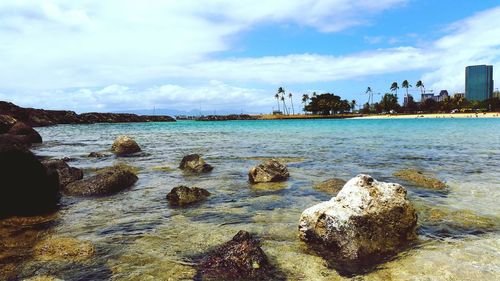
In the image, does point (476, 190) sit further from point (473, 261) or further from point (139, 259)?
point (139, 259)

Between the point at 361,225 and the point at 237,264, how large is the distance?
100 inches

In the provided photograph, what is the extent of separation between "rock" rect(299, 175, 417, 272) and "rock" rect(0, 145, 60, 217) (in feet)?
23.6

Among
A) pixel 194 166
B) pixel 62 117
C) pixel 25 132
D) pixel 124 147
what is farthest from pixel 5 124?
pixel 62 117

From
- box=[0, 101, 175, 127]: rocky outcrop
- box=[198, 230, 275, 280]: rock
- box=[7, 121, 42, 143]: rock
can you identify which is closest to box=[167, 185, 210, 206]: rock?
box=[198, 230, 275, 280]: rock

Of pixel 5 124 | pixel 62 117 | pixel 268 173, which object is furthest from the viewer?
pixel 62 117


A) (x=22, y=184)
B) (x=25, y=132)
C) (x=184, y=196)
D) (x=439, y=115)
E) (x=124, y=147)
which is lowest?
(x=439, y=115)

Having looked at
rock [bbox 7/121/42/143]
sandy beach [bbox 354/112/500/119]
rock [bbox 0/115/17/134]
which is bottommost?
sandy beach [bbox 354/112/500/119]

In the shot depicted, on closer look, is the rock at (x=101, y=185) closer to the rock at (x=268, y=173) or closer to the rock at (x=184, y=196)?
the rock at (x=184, y=196)

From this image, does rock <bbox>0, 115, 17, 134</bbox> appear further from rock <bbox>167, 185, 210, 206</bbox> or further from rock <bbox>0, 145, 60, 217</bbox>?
rock <bbox>167, 185, 210, 206</bbox>

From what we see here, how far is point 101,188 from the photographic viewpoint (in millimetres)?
11820

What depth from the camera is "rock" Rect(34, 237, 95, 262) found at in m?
6.44

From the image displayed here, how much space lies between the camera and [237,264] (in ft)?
19.0

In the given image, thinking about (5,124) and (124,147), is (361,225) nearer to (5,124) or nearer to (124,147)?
(124,147)

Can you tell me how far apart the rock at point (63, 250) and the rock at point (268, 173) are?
715 centimetres
